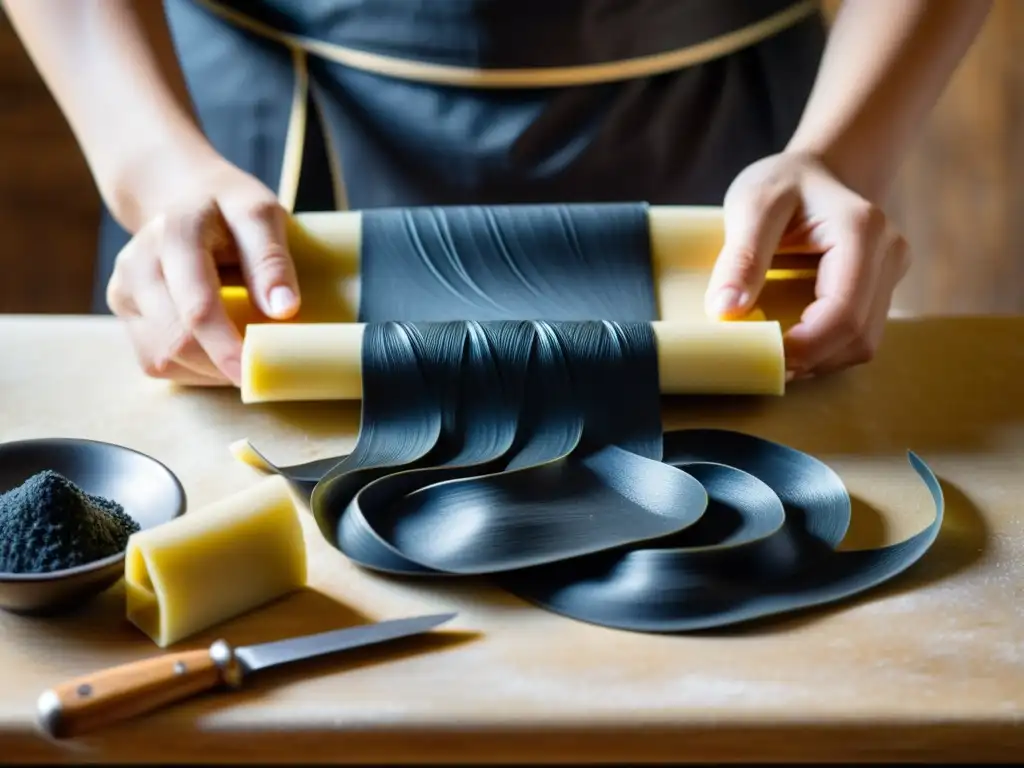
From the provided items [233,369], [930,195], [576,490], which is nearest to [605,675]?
[576,490]

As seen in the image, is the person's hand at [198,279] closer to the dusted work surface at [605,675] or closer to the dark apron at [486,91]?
the dusted work surface at [605,675]

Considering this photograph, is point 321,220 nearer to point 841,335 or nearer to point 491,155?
point 491,155

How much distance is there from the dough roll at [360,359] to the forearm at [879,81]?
13.8 inches

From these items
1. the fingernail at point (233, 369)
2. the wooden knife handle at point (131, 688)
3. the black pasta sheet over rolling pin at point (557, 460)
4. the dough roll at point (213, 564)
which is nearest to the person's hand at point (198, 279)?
the fingernail at point (233, 369)

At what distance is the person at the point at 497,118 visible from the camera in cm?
110

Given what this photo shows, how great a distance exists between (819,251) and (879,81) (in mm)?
294

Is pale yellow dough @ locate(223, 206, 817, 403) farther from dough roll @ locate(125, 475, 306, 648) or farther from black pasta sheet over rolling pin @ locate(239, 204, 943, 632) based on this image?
dough roll @ locate(125, 475, 306, 648)

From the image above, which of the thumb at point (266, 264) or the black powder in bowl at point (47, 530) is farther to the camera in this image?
the thumb at point (266, 264)

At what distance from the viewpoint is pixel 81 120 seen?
4.21 ft

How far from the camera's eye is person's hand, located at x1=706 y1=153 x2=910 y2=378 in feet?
3.51

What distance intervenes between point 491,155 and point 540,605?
80cm

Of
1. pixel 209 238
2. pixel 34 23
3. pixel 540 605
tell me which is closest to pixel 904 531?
pixel 540 605

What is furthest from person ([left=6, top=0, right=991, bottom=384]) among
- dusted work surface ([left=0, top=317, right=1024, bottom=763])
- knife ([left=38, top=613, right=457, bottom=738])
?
knife ([left=38, top=613, right=457, bottom=738])

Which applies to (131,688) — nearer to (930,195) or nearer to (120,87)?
(120,87)
